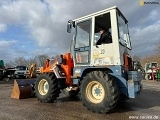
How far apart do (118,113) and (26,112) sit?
117 inches

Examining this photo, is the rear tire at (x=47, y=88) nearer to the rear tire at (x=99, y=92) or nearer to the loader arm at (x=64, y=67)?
the loader arm at (x=64, y=67)

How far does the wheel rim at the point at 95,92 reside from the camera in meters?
7.27

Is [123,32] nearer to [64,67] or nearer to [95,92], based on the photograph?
[95,92]

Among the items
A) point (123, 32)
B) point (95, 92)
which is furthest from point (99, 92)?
point (123, 32)

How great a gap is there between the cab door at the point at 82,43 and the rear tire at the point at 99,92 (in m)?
0.86

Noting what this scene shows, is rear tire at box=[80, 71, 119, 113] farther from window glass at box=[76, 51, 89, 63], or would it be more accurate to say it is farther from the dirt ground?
window glass at box=[76, 51, 89, 63]

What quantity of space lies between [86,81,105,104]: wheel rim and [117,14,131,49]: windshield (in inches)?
67.0

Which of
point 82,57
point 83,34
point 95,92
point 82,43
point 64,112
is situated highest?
point 83,34

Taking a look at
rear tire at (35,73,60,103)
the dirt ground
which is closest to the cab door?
rear tire at (35,73,60,103)

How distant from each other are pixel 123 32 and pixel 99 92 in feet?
8.14

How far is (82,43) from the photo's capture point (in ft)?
27.2

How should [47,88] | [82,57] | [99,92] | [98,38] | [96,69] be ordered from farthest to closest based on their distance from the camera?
[47,88]
[82,57]
[98,38]
[96,69]
[99,92]

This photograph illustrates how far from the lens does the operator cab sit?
7.38 meters

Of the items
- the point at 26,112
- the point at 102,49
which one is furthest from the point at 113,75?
the point at 26,112
